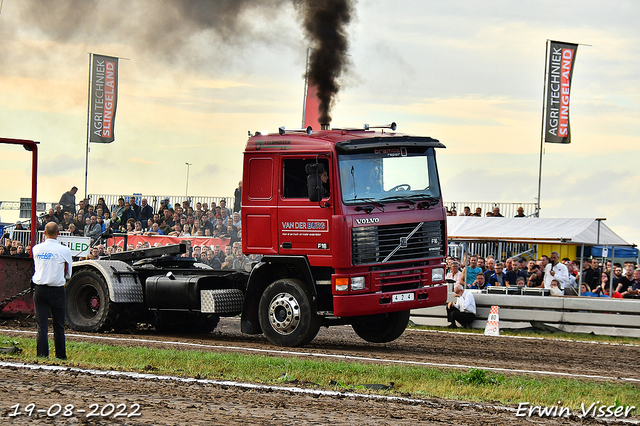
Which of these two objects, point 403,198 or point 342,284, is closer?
point 342,284

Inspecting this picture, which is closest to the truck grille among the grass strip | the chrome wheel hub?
the chrome wheel hub

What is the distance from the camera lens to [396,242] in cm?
1291

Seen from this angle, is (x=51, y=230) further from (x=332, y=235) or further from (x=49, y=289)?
(x=332, y=235)

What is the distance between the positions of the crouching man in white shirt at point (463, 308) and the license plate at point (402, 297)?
182 inches

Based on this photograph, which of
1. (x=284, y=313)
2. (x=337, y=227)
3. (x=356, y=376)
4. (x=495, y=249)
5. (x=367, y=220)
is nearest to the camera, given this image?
(x=356, y=376)

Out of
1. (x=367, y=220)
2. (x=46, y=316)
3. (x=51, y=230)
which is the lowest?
(x=46, y=316)

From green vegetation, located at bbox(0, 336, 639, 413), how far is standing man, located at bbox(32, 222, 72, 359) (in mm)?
262

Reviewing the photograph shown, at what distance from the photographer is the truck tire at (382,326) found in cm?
1433

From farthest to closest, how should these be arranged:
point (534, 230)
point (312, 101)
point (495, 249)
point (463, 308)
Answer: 1. point (495, 249)
2. point (534, 230)
3. point (312, 101)
4. point (463, 308)

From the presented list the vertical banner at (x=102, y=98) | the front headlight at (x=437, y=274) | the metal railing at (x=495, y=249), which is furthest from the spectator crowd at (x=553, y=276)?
the vertical banner at (x=102, y=98)

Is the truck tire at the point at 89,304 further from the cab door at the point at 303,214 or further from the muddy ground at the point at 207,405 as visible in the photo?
the muddy ground at the point at 207,405

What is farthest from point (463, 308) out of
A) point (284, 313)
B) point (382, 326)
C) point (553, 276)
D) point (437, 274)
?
point (284, 313)

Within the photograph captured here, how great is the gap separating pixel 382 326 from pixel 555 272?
6110 millimetres

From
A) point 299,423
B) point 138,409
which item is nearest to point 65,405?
point 138,409
